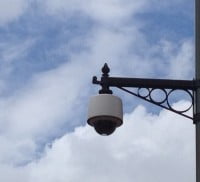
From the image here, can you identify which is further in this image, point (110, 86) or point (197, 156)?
point (110, 86)

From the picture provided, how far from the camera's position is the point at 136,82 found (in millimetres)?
9320

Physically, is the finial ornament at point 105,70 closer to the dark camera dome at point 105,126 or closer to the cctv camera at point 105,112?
the cctv camera at point 105,112

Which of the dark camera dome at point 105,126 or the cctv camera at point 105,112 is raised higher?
the cctv camera at point 105,112

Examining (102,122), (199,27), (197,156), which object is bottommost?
(197,156)

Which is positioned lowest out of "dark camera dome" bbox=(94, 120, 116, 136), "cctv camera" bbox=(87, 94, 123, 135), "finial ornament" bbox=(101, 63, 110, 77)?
"dark camera dome" bbox=(94, 120, 116, 136)

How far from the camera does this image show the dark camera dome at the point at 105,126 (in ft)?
30.6

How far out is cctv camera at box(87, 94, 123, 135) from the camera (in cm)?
927

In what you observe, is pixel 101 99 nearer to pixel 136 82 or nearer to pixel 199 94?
pixel 136 82

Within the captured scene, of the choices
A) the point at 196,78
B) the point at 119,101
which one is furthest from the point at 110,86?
the point at 196,78

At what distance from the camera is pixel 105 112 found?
30.4ft

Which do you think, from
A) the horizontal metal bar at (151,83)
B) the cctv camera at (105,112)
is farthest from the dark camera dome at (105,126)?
the horizontal metal bar at (151,83)

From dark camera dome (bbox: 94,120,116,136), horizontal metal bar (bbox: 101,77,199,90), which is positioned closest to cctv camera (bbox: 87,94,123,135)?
dark camera dome (bbox: 94,120,116,136)

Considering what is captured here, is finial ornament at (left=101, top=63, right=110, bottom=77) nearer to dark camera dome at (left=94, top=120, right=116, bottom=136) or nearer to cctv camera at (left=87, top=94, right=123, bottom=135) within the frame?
cctv camera at (left=87, top=94, right=123, bottom=135)

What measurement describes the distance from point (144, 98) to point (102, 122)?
0.49 meters
